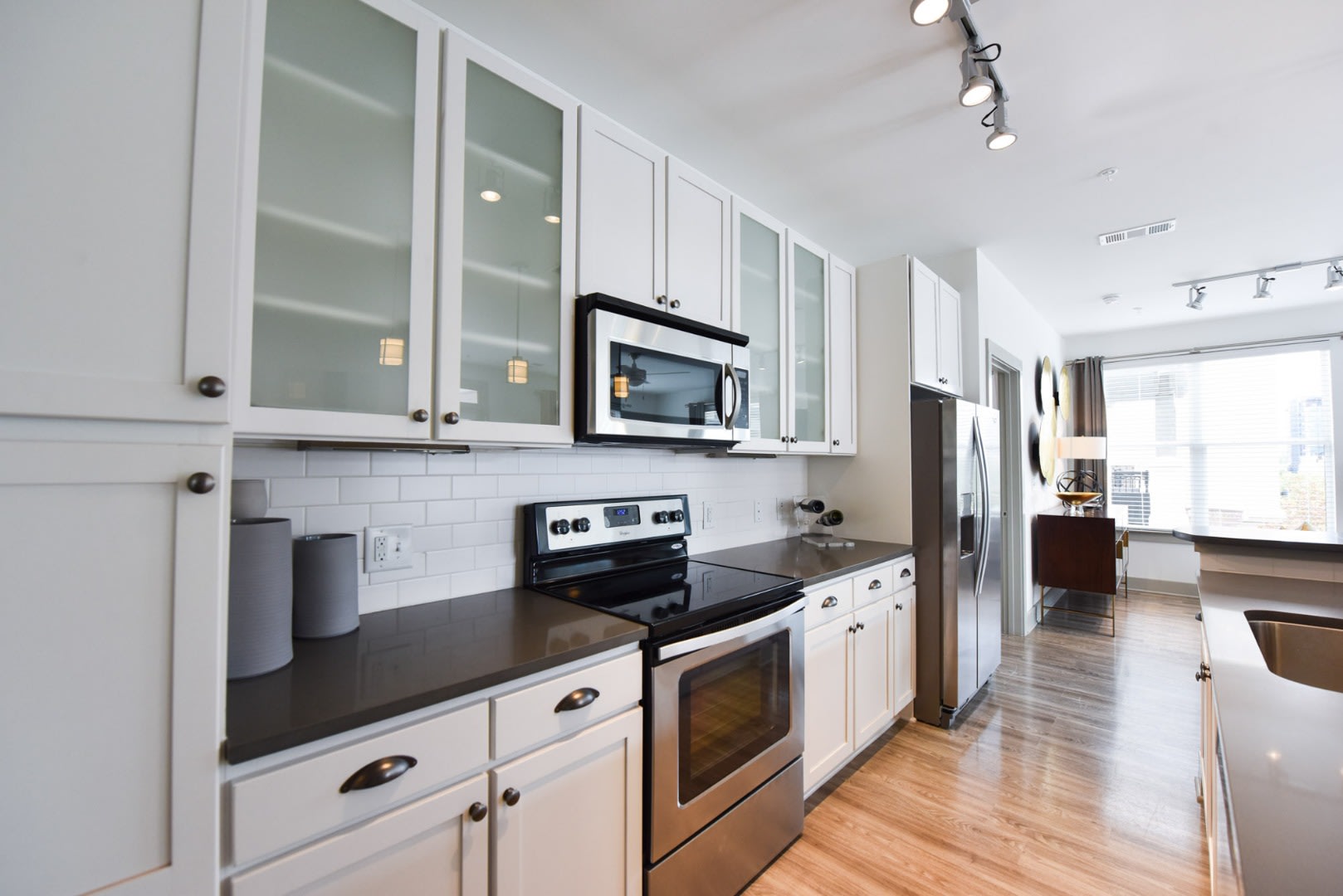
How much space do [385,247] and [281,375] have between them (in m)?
0.39

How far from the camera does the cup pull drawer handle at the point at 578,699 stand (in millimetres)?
1239

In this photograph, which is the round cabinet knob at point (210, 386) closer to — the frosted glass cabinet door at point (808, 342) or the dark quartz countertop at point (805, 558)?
the dark quartz countertop at point (805, 558)

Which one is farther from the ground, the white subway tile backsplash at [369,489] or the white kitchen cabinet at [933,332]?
the white kitchen cabinet at [933,332]

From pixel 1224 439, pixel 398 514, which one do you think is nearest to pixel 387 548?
pixel 398 514

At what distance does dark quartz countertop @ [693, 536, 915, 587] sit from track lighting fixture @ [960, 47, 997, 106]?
1.71 m

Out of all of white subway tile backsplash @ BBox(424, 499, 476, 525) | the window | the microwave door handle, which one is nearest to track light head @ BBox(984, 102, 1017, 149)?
the microwave door handle

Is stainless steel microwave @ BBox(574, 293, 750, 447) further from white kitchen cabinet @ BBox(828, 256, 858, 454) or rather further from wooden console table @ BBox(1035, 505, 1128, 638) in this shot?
wooden console table @ BBox(1035, 505, 1128, 638)

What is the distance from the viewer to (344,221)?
126 centimetres

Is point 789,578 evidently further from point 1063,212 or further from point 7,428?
point 1063,212

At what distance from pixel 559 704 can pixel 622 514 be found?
3.19ft

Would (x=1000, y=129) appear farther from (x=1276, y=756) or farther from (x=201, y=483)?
(x=201, y=483)

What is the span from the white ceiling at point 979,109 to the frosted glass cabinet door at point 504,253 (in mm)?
374

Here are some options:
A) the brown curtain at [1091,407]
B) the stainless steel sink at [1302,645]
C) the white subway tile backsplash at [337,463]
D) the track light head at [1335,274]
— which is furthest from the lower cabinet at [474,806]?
the brown curtain at [1091,407]

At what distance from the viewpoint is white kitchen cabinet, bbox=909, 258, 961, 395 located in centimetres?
294
